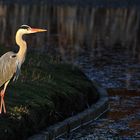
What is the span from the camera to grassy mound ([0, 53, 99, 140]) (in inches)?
540

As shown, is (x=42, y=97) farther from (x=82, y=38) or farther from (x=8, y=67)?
(x=82, y=38)

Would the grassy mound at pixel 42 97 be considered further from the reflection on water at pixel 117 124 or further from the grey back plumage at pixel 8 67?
the grey back plumage at pixel 8 67

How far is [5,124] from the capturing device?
13.2m

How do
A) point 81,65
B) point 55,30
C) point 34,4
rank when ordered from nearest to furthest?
point 81,65 < point 55,30 < point 34,4

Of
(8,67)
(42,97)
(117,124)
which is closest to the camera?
(8,67)

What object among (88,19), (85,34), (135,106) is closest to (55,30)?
(85,34)

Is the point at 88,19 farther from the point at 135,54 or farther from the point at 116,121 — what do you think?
the point at 116,121

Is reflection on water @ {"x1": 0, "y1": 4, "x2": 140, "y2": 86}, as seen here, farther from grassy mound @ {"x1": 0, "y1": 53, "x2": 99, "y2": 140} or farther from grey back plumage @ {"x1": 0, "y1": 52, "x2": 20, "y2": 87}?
grey back plumage @ {"x1": 0, "y1": 52, "x2": 20, "y2": 87}

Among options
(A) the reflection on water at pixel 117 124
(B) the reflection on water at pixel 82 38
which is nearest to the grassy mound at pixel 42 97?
(A) the reflection on water at pixel 117 124

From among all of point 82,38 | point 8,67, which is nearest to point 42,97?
point 8,67

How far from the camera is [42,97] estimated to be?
15875 mm

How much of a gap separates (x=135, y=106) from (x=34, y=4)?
212 feet

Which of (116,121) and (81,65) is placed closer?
(116,121)

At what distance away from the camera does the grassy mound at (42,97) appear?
13705mm
